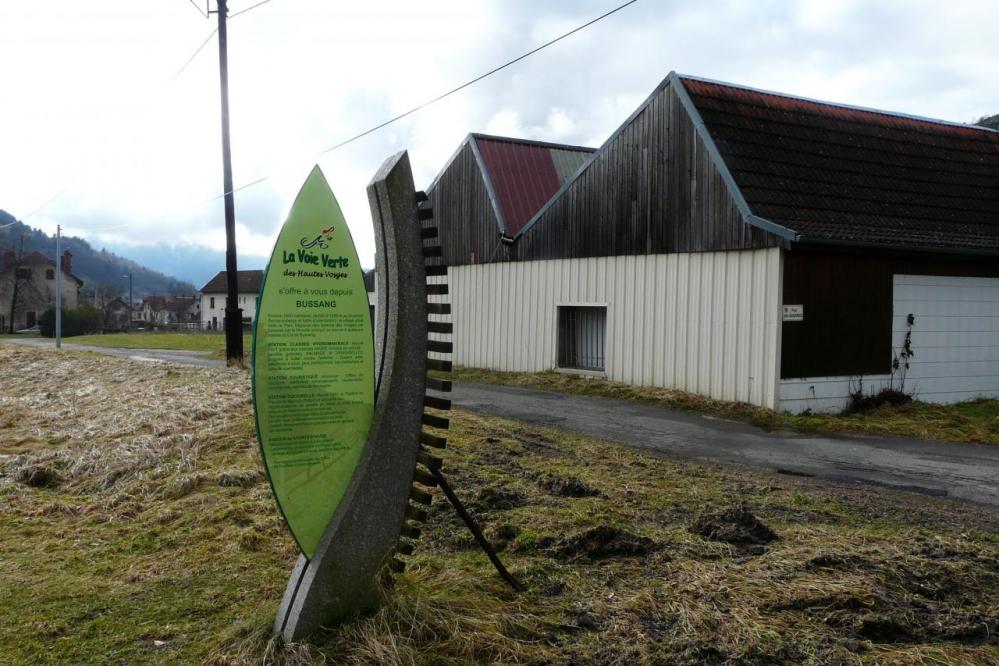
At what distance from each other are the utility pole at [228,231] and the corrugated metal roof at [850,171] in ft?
34.8

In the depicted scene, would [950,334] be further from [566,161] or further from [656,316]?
[566,161]

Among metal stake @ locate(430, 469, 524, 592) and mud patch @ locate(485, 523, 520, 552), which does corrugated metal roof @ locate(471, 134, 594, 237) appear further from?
metal stake @ locate(430, 469, 524, 592)

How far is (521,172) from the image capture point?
945 inches

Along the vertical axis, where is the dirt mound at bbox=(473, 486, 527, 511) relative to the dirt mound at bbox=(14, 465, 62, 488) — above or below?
above

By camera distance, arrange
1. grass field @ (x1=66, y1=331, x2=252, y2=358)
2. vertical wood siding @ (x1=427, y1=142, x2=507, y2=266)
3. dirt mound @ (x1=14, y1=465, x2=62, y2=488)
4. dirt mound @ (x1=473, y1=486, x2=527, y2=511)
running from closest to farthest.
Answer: dirt mound @ (x1=473, y1=486, x2=527, y2=511), dirt mound @ (x1=14, y1=465, x2=62, y2=488), vertical wood siding @ (x1=427, y1=142, x2=507, y2=266), grass field @ (x1=66, y1=331, x2=252, y2=358)

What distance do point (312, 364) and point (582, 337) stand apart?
14112 mm

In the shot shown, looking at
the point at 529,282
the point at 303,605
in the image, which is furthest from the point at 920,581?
the point at 529,282

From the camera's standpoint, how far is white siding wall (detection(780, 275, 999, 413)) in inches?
541

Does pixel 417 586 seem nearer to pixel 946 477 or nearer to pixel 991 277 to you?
pixel 946 477

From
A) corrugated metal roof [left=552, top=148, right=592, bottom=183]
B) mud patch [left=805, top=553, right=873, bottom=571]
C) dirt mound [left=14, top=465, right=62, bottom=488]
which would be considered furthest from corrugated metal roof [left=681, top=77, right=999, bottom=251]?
dirt mound [left=14, top=465, right=62, bottom=488]

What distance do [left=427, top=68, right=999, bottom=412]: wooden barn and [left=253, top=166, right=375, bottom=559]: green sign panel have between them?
9911 millimetres

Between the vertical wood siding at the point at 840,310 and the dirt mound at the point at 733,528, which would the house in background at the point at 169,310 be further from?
the dirt mound at the point at 733,528

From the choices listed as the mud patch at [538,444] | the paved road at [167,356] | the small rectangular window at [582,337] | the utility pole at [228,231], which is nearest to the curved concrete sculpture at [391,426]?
the mud patch at [538,444]

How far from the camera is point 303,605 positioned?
3996 mm
